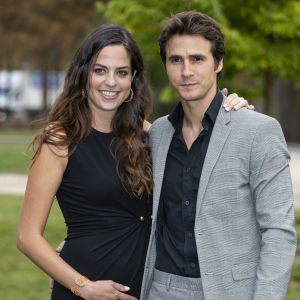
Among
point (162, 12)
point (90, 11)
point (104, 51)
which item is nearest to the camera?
point (104, 51)

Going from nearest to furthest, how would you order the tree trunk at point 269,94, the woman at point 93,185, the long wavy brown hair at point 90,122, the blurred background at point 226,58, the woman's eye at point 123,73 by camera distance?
the woman at point 93,185 → the long wavy brown hair at point 90,122 → the woman's eye at point 123,73 → the blurred background at point 226,58 → the tree trunk at point 269,94

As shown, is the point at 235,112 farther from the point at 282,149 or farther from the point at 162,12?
the point at 162,12

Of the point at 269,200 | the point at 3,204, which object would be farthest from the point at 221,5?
the point at 269,200

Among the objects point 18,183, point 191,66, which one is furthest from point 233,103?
point 18,183

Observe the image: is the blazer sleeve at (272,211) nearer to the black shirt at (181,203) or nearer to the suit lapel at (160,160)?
the black shirt at (181,203)

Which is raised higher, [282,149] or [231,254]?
[282,149]

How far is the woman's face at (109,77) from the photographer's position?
12.8 ft

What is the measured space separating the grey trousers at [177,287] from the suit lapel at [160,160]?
0.27 metres

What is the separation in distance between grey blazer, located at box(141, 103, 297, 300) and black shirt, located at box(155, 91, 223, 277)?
7 cm

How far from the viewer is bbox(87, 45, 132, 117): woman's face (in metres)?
3.90

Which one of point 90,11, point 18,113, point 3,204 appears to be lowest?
point 18,113

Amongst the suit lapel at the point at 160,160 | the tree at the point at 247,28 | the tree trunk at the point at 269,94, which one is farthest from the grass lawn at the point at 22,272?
the suit lapel at the point at 160,160

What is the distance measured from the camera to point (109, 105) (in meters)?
3.95

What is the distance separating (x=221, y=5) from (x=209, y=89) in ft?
22.5
